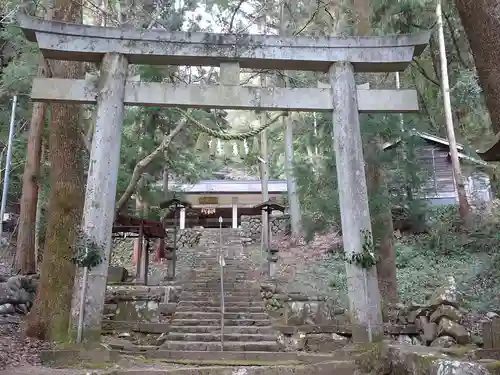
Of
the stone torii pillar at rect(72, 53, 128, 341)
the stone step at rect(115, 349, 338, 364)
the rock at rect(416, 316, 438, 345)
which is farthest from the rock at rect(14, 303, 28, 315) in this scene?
the rock at rect(416, 316, 438, 345)

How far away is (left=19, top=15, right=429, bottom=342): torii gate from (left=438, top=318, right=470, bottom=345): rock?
1372 mm

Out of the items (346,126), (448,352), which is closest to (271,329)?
(346,126)

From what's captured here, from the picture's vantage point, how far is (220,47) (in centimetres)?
704

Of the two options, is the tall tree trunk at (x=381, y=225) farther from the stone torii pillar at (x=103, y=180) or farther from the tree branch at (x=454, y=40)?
the tree branch at (x=454, y=40)

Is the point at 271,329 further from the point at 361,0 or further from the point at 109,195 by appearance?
the point at 361,0

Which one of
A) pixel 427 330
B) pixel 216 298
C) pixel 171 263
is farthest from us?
pixel 171 263

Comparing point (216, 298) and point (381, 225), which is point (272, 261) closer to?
point (216, 298)

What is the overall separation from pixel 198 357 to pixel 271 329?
2.71 m

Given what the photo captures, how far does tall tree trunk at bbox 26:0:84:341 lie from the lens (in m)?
6.97

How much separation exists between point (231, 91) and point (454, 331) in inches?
187

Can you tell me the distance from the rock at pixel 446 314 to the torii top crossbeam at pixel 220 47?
380 cm

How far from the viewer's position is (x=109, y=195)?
6.37 meters

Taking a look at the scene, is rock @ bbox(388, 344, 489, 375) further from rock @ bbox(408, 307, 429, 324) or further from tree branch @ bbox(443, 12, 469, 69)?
tree branch @ bbox(443, 12, 469, 69)

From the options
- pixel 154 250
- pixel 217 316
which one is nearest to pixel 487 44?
pixel 217 316
